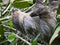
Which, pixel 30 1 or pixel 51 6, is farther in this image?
pixel 30 1

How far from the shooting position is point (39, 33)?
96 centimetres

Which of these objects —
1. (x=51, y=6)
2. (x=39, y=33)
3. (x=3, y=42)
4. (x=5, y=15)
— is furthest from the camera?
(x=5, y=15)

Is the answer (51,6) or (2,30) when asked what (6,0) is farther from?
(51,6)

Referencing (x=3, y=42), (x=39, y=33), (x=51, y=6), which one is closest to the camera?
(x=39, y=33)

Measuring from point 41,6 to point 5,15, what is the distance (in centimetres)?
40

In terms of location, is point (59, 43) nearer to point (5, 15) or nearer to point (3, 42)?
point (3, 42)

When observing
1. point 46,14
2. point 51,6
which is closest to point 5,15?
point 51,6

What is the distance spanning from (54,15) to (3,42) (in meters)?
0.34

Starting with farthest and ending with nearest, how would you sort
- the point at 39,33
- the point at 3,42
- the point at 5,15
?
the point at 5,15 < the point at 3,42 < the point at 39,33

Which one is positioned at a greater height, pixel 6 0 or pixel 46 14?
pixel 46 14

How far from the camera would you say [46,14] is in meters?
0.98

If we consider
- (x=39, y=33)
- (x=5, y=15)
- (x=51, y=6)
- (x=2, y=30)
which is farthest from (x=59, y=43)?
(x=5, y=15)

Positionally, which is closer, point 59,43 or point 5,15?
point 59,43

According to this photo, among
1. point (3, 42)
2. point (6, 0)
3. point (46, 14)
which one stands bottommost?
point (3, 42)
